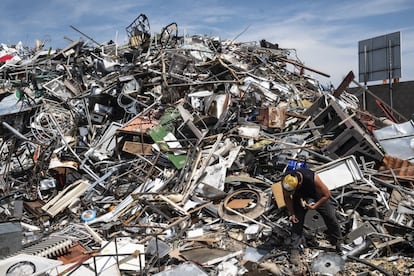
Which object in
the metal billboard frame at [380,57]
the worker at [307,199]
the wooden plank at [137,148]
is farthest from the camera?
the metal billboard frame at [380,57]

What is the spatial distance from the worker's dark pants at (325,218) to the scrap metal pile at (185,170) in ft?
0.96

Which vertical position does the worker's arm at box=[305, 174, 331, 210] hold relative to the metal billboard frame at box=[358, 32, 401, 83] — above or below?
below

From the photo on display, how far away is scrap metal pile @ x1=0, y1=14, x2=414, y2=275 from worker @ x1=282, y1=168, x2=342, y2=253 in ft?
1.07

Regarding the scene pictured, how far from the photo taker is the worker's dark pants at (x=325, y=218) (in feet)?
19.6

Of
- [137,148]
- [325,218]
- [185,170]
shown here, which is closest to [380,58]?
[185,170]

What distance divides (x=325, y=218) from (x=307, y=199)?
41cm

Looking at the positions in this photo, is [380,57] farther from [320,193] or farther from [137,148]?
[320,193]

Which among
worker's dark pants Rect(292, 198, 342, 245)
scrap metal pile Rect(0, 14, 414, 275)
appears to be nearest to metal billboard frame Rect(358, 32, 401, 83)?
scrap metal pile Rect(0, 14, 414, 275)

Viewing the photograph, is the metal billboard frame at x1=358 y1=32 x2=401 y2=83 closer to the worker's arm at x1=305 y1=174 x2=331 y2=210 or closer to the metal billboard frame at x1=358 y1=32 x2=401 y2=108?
the metal billboard frame at x1=358 y1=32 x2=401 y2=108

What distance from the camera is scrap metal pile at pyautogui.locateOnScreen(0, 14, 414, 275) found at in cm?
611

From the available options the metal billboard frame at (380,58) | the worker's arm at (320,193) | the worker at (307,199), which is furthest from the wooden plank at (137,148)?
the metal billboard frame at (380,58)

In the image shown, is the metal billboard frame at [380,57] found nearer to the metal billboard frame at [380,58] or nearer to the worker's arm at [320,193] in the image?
the metal billboard frame at [380,58]

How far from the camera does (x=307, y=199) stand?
6012 mm

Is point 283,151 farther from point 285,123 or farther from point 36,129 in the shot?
point 36,129
